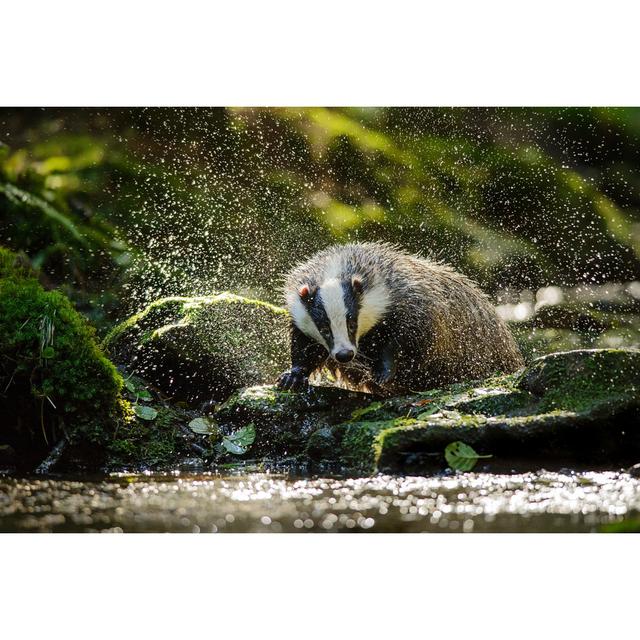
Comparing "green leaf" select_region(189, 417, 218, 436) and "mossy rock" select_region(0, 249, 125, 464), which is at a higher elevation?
"mossy rock" select_region(0, 249, 125, 464)

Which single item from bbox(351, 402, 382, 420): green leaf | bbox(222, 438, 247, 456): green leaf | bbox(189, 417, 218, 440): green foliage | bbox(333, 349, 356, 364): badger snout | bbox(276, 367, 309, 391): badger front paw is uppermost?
bbox(333, 349, 356, 364): badger snout

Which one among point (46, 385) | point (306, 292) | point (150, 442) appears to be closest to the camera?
point (46, 385)

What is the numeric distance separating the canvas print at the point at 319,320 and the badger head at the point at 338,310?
1 centimetres

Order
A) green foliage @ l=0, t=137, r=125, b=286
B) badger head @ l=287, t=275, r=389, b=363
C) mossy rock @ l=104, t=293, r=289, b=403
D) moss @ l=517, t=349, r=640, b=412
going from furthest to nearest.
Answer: green foliage @ l=0, t=137, r=125, b=286 < mossy rock @ l=104, t=293, r=289, b=403 < badger head @ l=287, t=275, r=389, b=363 < moss @ l=517, t=349, r=640, b=412

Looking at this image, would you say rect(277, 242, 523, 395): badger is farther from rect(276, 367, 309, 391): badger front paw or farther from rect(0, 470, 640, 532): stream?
rect(0, 470, 640, 532): stream

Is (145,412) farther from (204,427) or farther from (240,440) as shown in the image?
(240,440)

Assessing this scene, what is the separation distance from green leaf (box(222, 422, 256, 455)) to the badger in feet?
1.11

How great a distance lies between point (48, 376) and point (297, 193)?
9.91 feet

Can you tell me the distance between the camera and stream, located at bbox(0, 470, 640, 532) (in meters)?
3.23

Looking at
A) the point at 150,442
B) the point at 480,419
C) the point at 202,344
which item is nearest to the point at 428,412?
the point at 480,419

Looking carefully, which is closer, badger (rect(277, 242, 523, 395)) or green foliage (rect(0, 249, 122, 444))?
green foliage (rect(0, 249, 122, 444))

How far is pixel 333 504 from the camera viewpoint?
3.42 metres

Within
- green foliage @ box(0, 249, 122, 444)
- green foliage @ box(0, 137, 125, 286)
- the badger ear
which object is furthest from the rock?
green foliage @ box(0, 137, 125, 286)

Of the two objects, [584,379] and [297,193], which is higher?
[297,193]
